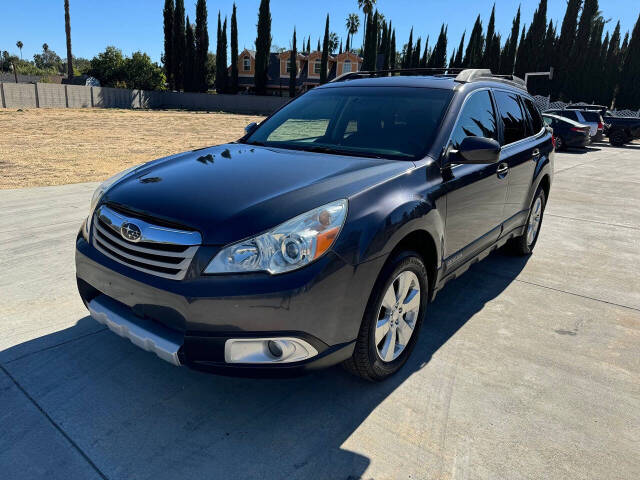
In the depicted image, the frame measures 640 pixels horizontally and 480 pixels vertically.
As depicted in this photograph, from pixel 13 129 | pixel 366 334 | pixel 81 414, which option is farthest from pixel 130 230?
pixel 13 129

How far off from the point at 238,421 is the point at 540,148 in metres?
4.04

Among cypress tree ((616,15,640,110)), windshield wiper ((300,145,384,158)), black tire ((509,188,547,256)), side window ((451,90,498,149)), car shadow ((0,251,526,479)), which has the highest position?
cypress tree ((616,15,640,110))

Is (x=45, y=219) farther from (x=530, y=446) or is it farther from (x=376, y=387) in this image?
(x=530, y=446)

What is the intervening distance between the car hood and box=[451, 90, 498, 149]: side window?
678 mm

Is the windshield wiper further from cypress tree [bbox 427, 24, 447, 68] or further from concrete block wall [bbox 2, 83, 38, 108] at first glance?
cypress tree [bbox 427, 24, 447, 68]

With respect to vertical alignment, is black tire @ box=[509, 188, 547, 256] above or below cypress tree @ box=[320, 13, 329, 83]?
below

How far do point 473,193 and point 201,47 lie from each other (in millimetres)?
60008

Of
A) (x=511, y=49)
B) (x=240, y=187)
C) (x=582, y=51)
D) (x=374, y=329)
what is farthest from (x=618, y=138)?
(x=511, y=49)

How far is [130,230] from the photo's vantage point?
7.95 ft

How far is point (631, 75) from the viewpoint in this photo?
40.7 metres

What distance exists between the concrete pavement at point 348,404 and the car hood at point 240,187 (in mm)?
985

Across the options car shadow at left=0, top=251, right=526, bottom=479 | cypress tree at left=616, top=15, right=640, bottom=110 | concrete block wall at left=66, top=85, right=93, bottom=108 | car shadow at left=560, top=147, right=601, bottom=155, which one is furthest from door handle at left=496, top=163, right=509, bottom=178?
cypress tree at left=616, top=15, right=640, bottom=110

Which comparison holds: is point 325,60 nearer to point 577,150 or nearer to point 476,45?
point 476,45

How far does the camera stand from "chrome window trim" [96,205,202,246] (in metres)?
2.23
